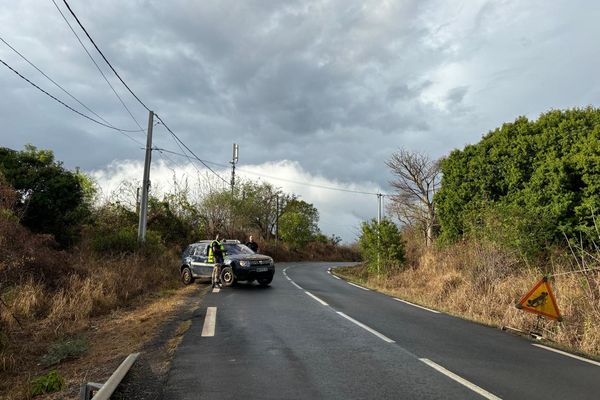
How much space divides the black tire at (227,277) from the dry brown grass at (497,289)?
6339mm

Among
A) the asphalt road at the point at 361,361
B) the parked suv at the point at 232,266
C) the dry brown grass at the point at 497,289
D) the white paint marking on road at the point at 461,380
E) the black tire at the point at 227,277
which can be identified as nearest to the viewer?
the white paint marking on road at the point at 461,380

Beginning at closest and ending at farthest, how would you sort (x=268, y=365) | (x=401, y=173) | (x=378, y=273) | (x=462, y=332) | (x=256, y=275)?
(x=268, y=365) → (x=462, y=332) → (x=256, y=275) → (x=378, y=273) → (x=401, y=173)

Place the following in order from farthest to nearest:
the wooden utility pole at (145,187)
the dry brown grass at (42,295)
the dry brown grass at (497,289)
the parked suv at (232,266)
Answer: the wooden utility pole at (145,187) → the parked suv at (232,266) → the dry brown grass at (497,289) → the dry brown grass at (42,295)

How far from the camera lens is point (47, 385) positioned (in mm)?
5980

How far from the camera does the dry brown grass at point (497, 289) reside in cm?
958

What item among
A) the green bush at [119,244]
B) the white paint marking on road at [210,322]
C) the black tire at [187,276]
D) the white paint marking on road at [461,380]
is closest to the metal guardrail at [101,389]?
the white paint marking on road at [210,322]

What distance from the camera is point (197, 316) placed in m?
11.0

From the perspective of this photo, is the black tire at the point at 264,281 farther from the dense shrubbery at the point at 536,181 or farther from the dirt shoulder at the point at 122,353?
the dense shrubbery at the point at 536,181

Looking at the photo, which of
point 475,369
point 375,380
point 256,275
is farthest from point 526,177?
point 375,380

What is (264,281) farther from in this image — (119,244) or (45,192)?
(45,192)

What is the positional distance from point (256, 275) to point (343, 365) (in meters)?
11.4

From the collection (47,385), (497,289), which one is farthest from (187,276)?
(47,385)

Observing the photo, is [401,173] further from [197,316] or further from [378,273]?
[197,316]

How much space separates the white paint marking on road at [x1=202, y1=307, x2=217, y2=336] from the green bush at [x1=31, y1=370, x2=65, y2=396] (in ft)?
10.0
